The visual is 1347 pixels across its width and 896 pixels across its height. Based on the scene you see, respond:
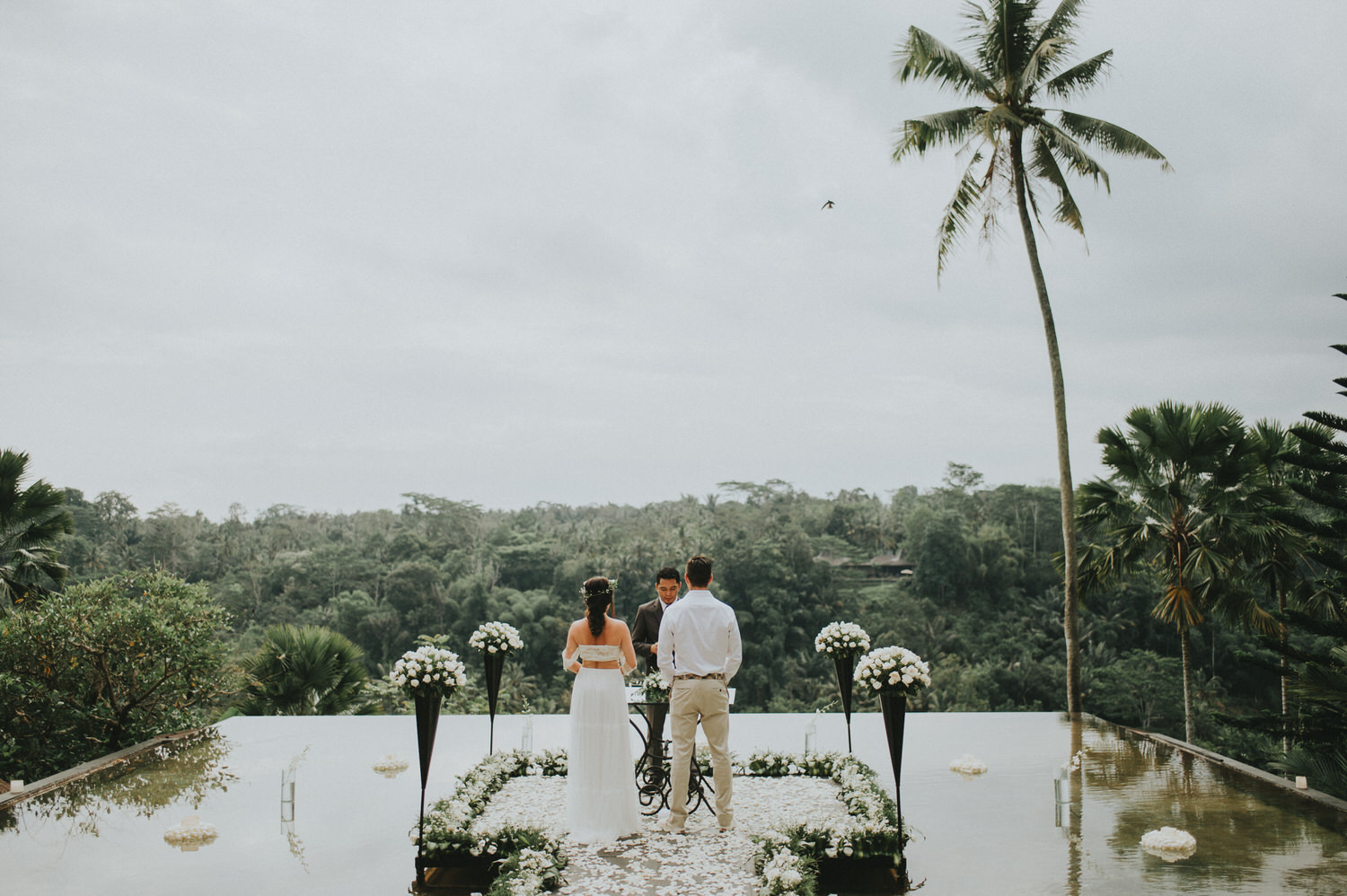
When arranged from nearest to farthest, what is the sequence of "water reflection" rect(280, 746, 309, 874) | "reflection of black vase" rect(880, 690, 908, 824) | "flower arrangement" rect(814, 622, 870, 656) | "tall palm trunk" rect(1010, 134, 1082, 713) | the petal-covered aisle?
the petal-covered aisle → "reflection of black vase" rect(880, 690, 908, 824) → "water reflection" rect(280, 746, 309, 874) → "flower arrangement" rect(814, 622, 870, 656) → "tall palm trunk" rect(1010, 134, 1082, 713)

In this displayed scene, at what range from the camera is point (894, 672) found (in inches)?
163

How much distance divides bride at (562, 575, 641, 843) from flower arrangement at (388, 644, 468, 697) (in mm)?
595

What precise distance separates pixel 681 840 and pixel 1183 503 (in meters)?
6.82

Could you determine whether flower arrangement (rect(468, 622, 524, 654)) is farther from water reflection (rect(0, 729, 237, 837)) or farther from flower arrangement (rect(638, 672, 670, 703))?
water reflection (rect(0, 729, 237, 837))

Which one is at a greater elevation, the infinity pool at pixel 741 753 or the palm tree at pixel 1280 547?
the palm tree at pixel 1280 547

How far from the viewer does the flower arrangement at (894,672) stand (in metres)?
4.14

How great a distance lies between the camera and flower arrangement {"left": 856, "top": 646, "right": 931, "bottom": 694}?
4137mm

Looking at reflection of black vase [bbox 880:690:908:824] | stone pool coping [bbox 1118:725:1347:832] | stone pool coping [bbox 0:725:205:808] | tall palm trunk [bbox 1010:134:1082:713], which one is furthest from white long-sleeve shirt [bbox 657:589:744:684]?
tall palm trunk [bbox 1010:134:1082:713]

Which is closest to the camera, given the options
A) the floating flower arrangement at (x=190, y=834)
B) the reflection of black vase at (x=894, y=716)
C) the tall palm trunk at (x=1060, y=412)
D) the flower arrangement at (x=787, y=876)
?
the flower arrangement at (x=787, y=876)

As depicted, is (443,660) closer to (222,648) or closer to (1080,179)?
Answer: (222,648)

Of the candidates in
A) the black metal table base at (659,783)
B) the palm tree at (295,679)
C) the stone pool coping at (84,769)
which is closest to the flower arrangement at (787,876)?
the black metal table base at (659,783)

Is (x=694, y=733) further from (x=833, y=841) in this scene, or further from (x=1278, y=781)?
(x=1278, y=781)

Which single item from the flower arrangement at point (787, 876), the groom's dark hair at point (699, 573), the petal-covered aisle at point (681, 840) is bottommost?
the petal-covered aisle at point (681, 840)

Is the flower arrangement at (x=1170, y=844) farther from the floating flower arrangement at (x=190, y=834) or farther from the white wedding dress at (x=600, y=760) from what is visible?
the floating flower arrangement at (x=190, y=834)
